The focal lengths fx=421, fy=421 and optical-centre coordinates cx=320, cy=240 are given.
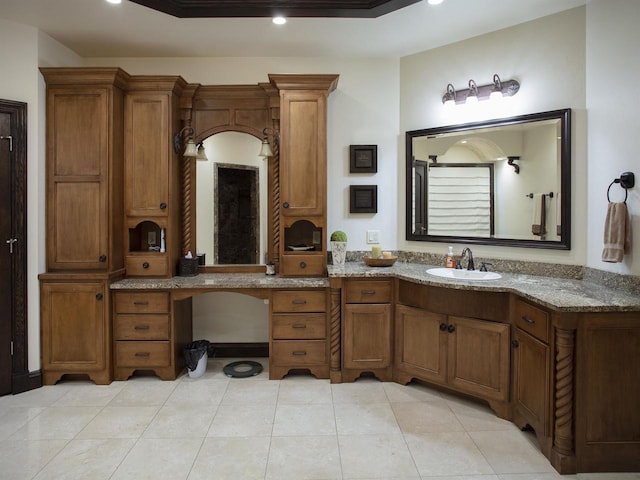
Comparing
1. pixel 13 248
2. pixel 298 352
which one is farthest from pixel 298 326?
pixel 13 248

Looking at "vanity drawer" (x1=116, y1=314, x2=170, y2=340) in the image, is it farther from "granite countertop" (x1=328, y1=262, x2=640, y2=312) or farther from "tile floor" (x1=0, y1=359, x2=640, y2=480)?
"granite countertop" (x1=328, y1=262, x2=640, y2=312)

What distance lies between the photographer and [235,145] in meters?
3.60

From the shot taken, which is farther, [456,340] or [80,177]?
[80,177]

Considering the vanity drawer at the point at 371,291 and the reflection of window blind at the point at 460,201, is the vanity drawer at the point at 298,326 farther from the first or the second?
the reflection of window blind at the point at 460,201

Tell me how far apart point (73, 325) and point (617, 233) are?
11.9 ft

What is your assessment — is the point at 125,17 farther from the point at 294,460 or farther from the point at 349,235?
the point at 294,460

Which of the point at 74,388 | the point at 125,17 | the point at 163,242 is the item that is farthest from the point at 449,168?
the point at 74,388

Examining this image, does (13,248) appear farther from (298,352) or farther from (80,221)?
(298,352)

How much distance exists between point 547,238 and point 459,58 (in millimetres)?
1554

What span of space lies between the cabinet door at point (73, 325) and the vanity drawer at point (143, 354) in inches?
5.4

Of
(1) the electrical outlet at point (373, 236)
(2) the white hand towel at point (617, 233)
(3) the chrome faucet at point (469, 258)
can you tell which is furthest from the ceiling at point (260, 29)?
(3) the chrome faucet at point (469, 258)

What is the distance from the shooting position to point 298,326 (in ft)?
10.6

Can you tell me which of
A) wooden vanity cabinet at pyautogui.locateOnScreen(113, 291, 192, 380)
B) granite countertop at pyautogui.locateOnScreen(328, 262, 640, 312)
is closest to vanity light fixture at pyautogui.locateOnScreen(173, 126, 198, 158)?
wooden vanity cabinet at pyautogui.locateOnScreen(113, 291, 192, 380)

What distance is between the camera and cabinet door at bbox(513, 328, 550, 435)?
7.18 feet
